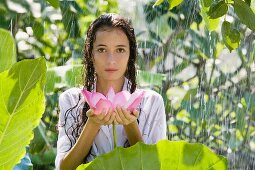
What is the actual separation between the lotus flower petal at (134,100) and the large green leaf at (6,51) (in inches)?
14.6

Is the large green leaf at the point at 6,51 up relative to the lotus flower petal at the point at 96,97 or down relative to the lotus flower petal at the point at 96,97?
up

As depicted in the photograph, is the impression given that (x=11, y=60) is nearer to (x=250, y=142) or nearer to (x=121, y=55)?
(x=121, y=55)

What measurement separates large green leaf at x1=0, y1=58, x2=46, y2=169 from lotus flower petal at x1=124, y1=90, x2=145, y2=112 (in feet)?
1.24

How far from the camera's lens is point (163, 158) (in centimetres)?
67

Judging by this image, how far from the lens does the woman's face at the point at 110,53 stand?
1.35 metres

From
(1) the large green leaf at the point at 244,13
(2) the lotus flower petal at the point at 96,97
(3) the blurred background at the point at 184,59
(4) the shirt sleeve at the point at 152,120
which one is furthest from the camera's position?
(3) the blurred background at the point at 184,59

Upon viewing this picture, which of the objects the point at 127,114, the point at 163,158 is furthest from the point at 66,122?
the point at 163,158

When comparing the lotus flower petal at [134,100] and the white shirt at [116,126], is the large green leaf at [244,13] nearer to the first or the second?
the lotus flower petal at [134,100]

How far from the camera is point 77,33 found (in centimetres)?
333

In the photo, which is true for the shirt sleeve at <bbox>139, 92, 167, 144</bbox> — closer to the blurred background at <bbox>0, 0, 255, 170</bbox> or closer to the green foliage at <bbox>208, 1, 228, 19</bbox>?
the green foliage at <bbox>208, 1, 228, 19</bbox>

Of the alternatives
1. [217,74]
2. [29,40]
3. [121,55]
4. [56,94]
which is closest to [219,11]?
[121,55]

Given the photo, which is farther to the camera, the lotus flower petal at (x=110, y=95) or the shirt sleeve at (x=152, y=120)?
the shirt sleeve at (x=152, y=120)

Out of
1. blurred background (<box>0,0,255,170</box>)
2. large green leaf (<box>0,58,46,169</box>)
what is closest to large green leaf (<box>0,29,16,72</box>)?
large green leaf (<box>0,58,46,169</box>)

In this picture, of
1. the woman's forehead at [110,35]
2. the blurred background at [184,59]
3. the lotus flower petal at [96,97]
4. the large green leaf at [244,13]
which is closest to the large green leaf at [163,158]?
the large green leaf at [244,13]
